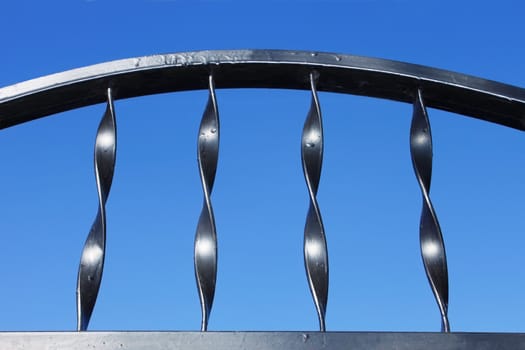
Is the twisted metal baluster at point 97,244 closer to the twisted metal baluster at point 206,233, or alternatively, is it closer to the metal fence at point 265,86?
the metal fence at point 265,86

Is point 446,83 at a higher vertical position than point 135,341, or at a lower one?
higher

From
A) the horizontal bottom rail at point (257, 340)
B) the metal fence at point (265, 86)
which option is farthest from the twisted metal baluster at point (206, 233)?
the horizontal bottom rail at point (257, 340)

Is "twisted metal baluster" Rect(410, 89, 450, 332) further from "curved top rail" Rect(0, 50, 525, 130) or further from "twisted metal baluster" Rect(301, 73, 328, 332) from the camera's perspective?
"twisted metal baluster" Rect(301, 73, 328, 332)

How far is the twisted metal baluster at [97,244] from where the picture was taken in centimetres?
100

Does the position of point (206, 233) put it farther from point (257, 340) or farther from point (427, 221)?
point (427, 221)

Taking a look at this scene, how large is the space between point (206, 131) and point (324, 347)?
0.42 meters

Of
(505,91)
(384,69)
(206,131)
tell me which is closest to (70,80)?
(206,131)

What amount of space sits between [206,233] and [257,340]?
0.70 ft

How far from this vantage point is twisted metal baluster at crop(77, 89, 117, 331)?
1.00m

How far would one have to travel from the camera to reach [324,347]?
0.89 m

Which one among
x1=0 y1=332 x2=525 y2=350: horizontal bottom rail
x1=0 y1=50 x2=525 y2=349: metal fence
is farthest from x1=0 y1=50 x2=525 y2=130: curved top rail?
x1=0 y1=332 x2=525 y2=350: horizontal bottom rail

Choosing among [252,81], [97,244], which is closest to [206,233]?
[97,244]

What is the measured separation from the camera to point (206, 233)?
1037 mm

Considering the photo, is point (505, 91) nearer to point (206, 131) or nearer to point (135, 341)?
point (206, 131)
